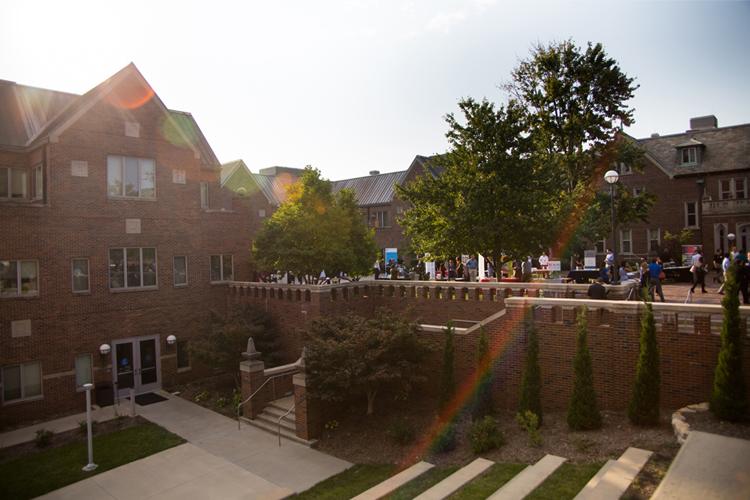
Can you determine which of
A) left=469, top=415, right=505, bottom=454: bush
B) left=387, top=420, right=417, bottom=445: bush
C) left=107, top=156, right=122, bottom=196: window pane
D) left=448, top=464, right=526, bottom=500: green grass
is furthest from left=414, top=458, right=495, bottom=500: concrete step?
left=107, top=156, right=122, bottom=196: window pane

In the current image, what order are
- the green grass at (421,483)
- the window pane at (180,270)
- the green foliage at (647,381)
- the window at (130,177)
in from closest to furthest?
the green grass at (421,483)
the green foliage at (647,381)
the window at (130,177)
the window pane at (180,270)

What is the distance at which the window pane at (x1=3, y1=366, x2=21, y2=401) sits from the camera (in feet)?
59.8

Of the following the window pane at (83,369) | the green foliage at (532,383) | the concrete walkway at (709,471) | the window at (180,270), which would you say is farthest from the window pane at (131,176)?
the concrete walkway at (709,471)

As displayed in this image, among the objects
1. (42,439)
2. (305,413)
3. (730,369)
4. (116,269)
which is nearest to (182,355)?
(116,269)

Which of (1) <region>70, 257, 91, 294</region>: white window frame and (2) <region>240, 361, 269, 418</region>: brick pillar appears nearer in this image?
(2) <region>240, 361, 269, 418</region>: brick pillar

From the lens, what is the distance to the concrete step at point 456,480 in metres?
9.31

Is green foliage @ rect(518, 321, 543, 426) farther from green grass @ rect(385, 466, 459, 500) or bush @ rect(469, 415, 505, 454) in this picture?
green grass @ rect(385, 466, 459, 500)

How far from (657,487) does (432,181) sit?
14.9 m

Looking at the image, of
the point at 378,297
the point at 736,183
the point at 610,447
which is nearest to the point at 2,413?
the point at 378,297

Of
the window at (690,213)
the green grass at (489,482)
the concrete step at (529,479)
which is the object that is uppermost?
the window at (690,213)

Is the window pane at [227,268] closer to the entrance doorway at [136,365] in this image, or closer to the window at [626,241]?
the entrance doorway at [136,365]

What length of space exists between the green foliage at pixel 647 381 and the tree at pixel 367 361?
236 inches

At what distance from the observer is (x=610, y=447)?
33.5 ft

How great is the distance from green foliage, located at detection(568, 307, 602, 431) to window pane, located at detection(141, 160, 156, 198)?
18.4 metres
